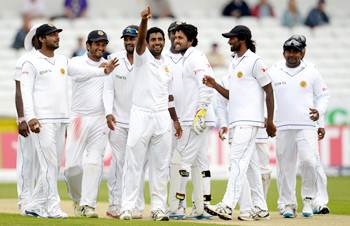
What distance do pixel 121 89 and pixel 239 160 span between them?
1860mm

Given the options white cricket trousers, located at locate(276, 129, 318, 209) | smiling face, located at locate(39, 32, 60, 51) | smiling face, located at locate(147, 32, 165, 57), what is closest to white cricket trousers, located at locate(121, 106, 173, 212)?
smiling face, located at locate(147, 32, 165, 57)

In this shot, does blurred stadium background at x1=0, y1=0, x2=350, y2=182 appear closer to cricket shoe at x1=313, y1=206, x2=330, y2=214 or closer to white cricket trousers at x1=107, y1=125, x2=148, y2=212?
white cricket trousers at x1=107, y1=125, x2=148, y2=212

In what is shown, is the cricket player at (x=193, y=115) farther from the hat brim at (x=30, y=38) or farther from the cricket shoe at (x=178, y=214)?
the hat brim at (x=30, y=38)

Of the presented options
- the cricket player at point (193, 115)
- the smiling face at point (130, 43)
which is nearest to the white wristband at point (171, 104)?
the cricket player at point (193, 115)

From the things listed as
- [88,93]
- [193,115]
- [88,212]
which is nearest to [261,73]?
[193,115]

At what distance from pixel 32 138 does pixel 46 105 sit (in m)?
Answer: 0.57

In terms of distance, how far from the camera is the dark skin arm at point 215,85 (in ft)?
47.5

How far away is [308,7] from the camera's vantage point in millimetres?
33469

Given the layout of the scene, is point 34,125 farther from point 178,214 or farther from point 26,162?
point 178,214

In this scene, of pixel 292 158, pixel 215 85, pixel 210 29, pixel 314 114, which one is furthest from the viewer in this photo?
pixel 210 29

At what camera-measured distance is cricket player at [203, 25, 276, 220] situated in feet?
47.1

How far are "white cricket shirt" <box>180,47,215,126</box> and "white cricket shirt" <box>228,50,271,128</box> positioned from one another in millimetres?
446

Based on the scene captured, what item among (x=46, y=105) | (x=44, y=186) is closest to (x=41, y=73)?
(x=46, y=105)

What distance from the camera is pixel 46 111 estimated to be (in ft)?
47.1
